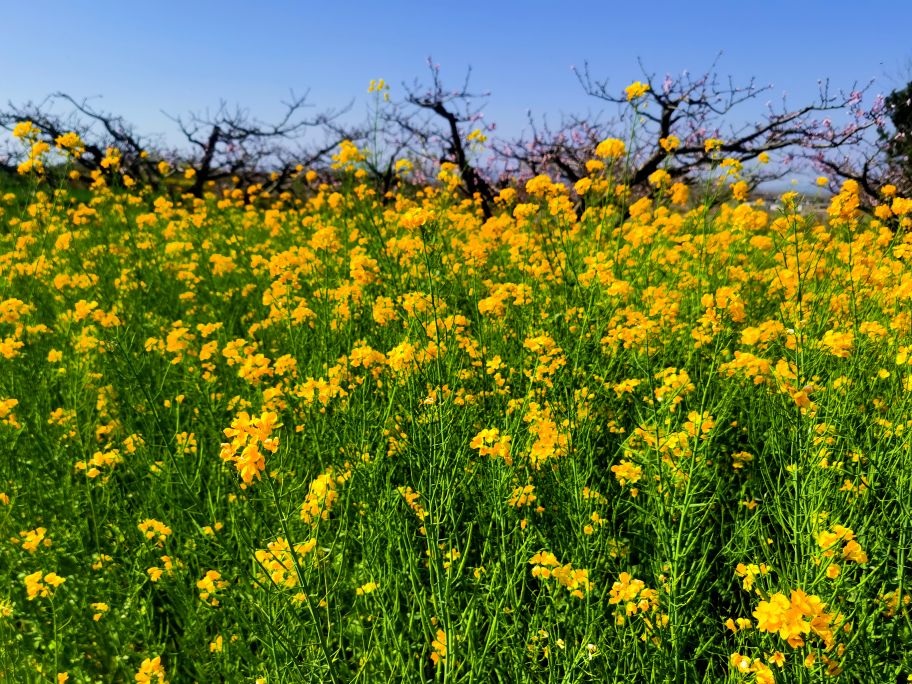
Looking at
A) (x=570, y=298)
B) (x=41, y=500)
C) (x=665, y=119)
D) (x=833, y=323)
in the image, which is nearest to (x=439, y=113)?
(x=665, y=119)

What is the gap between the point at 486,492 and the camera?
172cm

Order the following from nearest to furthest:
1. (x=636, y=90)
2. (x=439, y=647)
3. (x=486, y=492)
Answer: (x=439, y=647) < (x=486, y=492) < (x=636, y=90)

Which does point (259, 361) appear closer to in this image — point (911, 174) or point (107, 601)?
point (107, 601)

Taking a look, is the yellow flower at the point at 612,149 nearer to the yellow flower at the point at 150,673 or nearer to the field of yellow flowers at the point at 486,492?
the field of yellow flowers at the point at 486,492

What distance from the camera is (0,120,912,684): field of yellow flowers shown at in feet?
4.66

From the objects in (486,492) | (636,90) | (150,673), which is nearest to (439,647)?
(486,492)

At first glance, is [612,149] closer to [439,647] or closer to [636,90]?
[636,90]

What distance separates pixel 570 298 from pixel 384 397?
4.66 feet

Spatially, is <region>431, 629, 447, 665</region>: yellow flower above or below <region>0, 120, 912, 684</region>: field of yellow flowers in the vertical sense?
below

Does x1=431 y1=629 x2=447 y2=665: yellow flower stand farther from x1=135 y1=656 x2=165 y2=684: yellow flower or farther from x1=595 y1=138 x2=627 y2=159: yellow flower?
x1=595 y1=138 x2=627 y2=159: yellow flower

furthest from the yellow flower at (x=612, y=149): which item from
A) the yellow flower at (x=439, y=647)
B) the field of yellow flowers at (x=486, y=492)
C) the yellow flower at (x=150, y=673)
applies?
the yellow flower at (x=150, y=673)

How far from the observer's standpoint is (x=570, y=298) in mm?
3395

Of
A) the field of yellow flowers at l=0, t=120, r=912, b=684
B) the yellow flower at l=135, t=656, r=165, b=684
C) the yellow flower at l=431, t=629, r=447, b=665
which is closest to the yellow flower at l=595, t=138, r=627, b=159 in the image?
the field of yellow flowers at l=0, t=120, r=912, b=684

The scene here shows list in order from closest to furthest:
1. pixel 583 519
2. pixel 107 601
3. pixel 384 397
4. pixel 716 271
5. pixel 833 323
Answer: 1. pixel 583 519
2. pixel 107 601
3. pixel 384 397
4. pixel 833 323
5. pixel 716 271
